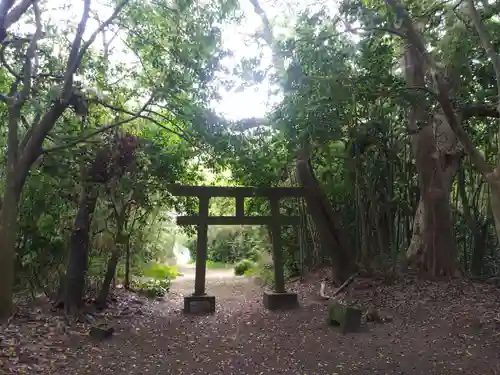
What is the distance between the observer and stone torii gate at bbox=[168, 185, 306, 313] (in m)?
7.77

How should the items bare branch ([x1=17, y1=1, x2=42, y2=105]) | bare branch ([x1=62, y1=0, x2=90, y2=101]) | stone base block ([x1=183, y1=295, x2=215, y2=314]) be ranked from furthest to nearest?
stone base block ([x1=183, y1=295, x2=215, y2=314])
bare branch ([x1=62, y1=0, x2=90, y2=101])
bare branch ([x1=17, y1=1, x2=42, y2=105])

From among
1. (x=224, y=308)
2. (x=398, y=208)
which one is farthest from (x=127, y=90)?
(x=398, y=208)

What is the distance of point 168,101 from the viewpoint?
6.43 m

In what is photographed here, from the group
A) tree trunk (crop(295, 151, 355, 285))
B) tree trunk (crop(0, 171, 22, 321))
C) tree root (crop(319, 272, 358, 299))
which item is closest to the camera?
tree trunk (crop(0, 171, 22, 321))

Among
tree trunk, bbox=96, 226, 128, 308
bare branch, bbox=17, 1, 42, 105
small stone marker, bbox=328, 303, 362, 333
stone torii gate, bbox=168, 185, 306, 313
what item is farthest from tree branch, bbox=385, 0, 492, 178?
tree trunk, bbox=96, 226, 128, 308

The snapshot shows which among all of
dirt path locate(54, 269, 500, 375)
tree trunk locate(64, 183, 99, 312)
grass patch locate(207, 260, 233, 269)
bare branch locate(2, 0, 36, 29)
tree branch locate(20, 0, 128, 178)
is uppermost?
bare branch locate(2, 0, 36, 29)

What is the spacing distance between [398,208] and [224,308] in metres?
3.53

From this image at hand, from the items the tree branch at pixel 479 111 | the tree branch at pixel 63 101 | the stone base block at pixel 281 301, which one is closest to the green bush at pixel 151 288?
the stone base block at pixel 281 301

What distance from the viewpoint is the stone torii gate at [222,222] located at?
306 inches

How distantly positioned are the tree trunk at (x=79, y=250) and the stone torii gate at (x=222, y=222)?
1.26m

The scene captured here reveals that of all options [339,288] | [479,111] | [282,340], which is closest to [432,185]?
[479,111]

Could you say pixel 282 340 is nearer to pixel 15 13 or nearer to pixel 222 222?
pixel 222 222

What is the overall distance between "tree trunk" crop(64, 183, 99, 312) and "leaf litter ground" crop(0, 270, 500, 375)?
39cm

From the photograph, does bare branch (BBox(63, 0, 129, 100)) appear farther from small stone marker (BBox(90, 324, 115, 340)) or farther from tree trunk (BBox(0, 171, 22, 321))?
small stone marker (BBox(90, 324, 115, 340))
